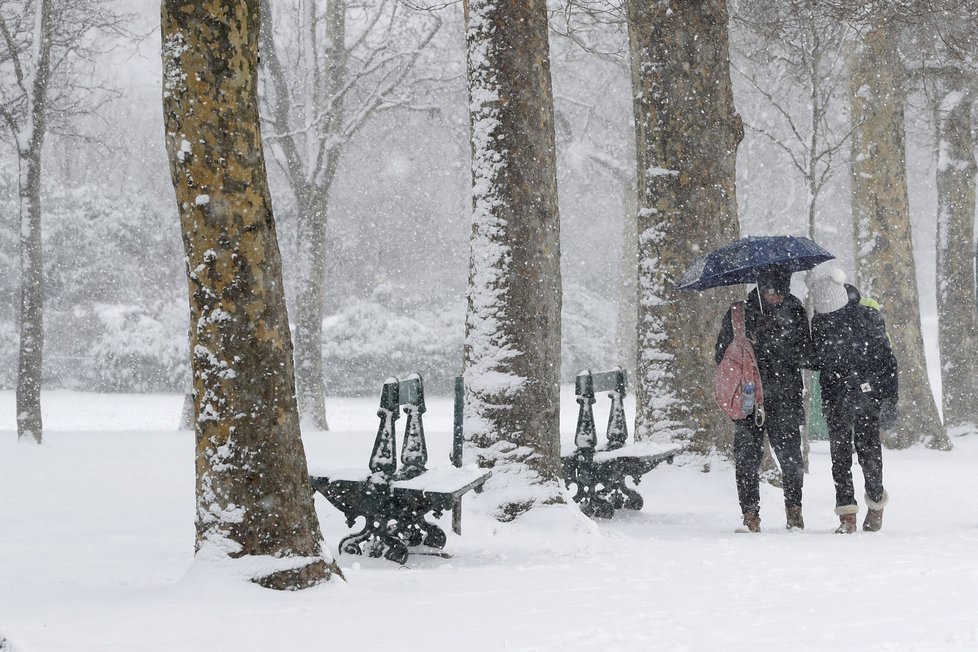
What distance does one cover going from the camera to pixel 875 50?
14125 mm

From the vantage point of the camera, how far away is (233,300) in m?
4.98

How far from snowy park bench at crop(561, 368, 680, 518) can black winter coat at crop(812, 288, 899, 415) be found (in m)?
1.58

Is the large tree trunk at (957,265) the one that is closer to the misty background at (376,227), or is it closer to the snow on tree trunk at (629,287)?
the misty background at (376,227)

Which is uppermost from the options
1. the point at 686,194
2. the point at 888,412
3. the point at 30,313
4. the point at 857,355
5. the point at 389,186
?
the point at 389,186

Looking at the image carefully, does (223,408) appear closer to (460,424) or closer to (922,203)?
(460,424)

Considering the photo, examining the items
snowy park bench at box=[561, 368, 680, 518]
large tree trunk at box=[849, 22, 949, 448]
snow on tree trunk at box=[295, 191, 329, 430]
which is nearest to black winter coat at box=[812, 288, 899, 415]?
snowy park bench at box=[561, 368, 680, 518]

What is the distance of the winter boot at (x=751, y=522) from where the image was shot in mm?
7668

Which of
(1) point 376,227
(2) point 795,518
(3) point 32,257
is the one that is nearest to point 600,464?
(2) point 795,518

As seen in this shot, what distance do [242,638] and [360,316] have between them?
23.3 metres

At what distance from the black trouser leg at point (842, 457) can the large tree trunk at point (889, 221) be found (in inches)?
277

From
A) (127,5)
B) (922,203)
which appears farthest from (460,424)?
(922,203)

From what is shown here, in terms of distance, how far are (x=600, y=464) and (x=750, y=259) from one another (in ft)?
6.64

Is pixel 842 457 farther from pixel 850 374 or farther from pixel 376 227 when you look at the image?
pixel 376 227

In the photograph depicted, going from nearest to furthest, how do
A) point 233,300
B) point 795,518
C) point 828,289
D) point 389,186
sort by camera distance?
point 233,300, point 828,289, point 795,518, point 389,186
